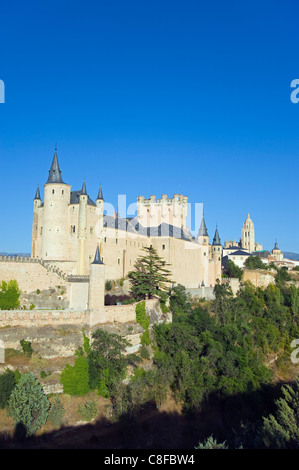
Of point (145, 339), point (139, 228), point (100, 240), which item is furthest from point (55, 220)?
point (139, 228)

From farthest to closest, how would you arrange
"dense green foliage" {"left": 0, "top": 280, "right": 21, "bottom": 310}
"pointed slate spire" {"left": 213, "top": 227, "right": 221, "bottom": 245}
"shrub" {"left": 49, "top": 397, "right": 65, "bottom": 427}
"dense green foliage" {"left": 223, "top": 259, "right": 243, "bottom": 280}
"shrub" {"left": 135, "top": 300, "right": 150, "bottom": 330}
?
A: 1. "dense green foliage" {"left": 223, "top": 259, "right": 243, "bottom": 280}
2. "pointed slate spire" {"left": 213, "top": 227, "right": 221, "bottom": 245}
3. "shrub" {"left": 135, "top": 300, "right": 150, "bottom": 330}
4. "dense green foliage" {"left": 0, "top": 280, "right": 21, "bottom": 310}
5. "shrub" {"left": 49, "top": 397, "right": 65, "bottom": 427}

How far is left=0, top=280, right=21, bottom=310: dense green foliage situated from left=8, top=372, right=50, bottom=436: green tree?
28.6ft

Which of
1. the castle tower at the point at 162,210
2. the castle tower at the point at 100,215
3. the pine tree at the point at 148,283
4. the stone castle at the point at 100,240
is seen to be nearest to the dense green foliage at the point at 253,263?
the stone castle at the point at 100,240

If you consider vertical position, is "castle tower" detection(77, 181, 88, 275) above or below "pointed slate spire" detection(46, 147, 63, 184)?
below

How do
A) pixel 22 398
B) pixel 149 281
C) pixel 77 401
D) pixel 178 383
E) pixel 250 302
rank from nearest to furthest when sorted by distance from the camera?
1. pixel 22 398
2. pixel 77 401
3. pixel 178 383
4. pixel 149 281
5. pixel 250 302

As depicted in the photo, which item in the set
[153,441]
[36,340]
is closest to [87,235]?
[36,340]

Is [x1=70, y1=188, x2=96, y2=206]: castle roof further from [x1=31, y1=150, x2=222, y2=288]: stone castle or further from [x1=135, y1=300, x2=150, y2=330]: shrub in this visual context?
[x1=135, y1=300, x2=150, y2=330]: shrub

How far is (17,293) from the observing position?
121ft

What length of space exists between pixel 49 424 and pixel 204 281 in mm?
33125

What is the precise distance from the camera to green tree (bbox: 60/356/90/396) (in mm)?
30062

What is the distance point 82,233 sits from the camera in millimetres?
43812

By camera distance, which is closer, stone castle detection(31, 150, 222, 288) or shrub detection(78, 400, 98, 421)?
shrub detection(78, 400, 98, 421)

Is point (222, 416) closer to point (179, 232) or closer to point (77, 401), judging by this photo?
point (77, 401)

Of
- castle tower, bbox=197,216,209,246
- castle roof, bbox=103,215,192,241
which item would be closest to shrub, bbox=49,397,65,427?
castle roof, bbox=103,215,192,241
